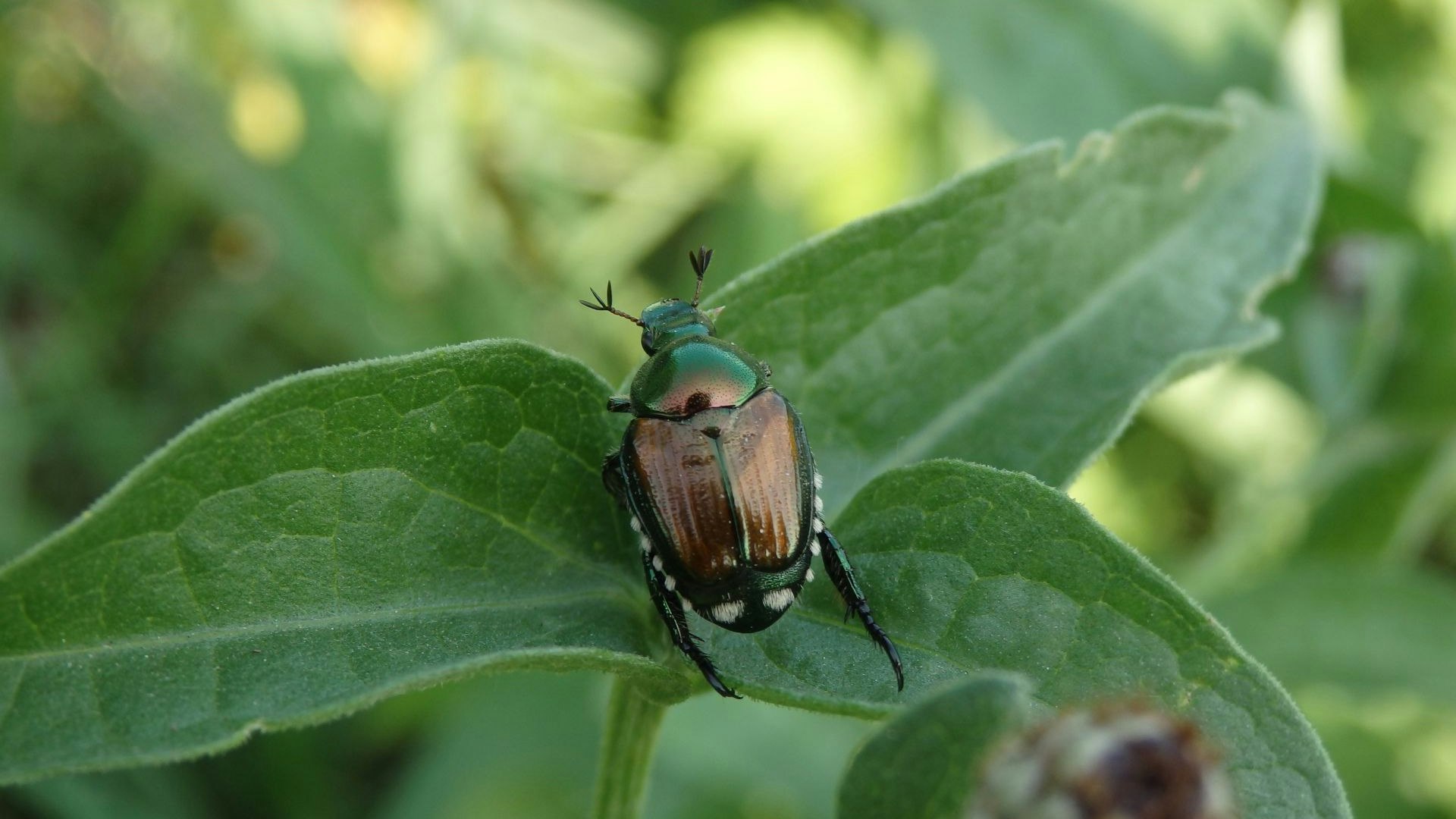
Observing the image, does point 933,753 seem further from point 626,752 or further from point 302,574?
point 302,574

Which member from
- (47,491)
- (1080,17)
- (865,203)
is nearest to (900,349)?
(1080,17)

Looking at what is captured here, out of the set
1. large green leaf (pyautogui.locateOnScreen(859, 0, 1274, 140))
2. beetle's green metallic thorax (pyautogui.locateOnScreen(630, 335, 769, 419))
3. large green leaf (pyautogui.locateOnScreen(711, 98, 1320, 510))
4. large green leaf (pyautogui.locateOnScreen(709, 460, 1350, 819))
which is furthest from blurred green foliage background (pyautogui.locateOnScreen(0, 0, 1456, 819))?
large green leaf (pyautogui.locateOnScreen(709, 460, 1350, 819))

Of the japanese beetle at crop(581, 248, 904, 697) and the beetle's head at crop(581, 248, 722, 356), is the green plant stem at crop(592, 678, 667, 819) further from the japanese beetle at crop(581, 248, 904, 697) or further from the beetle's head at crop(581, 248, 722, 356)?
the beetle's head at crop(581, 248, 722, 356)

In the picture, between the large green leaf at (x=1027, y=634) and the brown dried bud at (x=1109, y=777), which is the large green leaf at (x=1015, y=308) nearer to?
the large green leaf at (x=1027, y=634)

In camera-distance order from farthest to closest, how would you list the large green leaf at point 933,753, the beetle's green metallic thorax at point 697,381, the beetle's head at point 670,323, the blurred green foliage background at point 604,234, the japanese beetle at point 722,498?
the blurred green foliage background at point 604,234, the beetle's head at point 670,323, the beetle's green metallic thorax at point 697,381, the japanese beetle at point 722,498, the large green leaf at point 933,753

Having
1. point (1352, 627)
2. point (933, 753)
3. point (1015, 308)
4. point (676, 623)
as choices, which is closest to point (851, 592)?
point (676, 623)

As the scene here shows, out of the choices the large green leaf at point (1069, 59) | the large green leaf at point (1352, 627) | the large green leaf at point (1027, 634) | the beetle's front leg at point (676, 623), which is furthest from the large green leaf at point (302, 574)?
the large green leaf at point (1069, 59)
